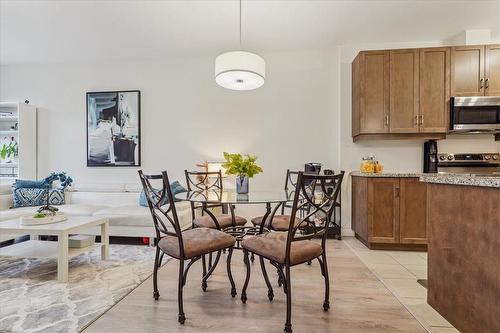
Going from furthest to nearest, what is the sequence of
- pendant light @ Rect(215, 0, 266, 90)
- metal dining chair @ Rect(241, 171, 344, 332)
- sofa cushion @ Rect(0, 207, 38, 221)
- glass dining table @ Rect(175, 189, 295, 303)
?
sofa cushion @ Rect(0, 207, 38, 221), pendant light @ Rect(215, 0, 266, 90), glass dining table @ Rect(175, 189, 295, 303), metal dining chair @ Rect(241, 171, 344, 332)

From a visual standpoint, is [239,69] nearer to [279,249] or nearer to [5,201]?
[279,249]

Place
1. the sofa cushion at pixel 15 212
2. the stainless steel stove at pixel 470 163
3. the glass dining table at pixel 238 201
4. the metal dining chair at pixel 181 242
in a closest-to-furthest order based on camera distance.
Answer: the metal dining chair at pixel 181 242, the glass dining table at pixel 238 201, the sofa cushion at pixel 15 212, the stainless steel stove at pixel 470 163

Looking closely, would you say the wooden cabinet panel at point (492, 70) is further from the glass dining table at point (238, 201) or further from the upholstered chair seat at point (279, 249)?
the upholstered chair seat at point (279, 249)

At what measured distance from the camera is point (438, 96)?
335 cm

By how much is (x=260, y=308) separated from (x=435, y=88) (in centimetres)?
332

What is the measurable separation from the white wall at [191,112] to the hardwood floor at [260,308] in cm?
205

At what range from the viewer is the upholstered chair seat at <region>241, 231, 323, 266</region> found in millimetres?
A: 1685

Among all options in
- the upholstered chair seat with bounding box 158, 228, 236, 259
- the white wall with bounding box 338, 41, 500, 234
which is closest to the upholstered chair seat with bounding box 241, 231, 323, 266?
the upholstered chair seat with bounding box 158, 228, 236, 259

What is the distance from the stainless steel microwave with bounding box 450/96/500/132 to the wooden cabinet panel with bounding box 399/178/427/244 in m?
0.93

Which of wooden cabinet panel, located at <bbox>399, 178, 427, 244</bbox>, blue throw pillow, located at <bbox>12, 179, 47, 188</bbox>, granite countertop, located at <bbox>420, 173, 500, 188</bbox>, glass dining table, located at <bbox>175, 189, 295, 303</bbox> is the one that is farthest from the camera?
blue throw pillow, located at <bbox>12, 179, 47, 188</bbox>

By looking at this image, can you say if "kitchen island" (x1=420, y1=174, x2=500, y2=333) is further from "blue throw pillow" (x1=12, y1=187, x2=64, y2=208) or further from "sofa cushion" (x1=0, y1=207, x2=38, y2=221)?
"blue throw pillow" (x1=12, y1=187, x2=64, y2=208)

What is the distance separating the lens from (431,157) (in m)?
3.60

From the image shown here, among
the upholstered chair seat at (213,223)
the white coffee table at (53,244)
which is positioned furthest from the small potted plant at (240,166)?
the white coffee table at (53,244)

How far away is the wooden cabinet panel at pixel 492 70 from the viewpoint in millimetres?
3266
